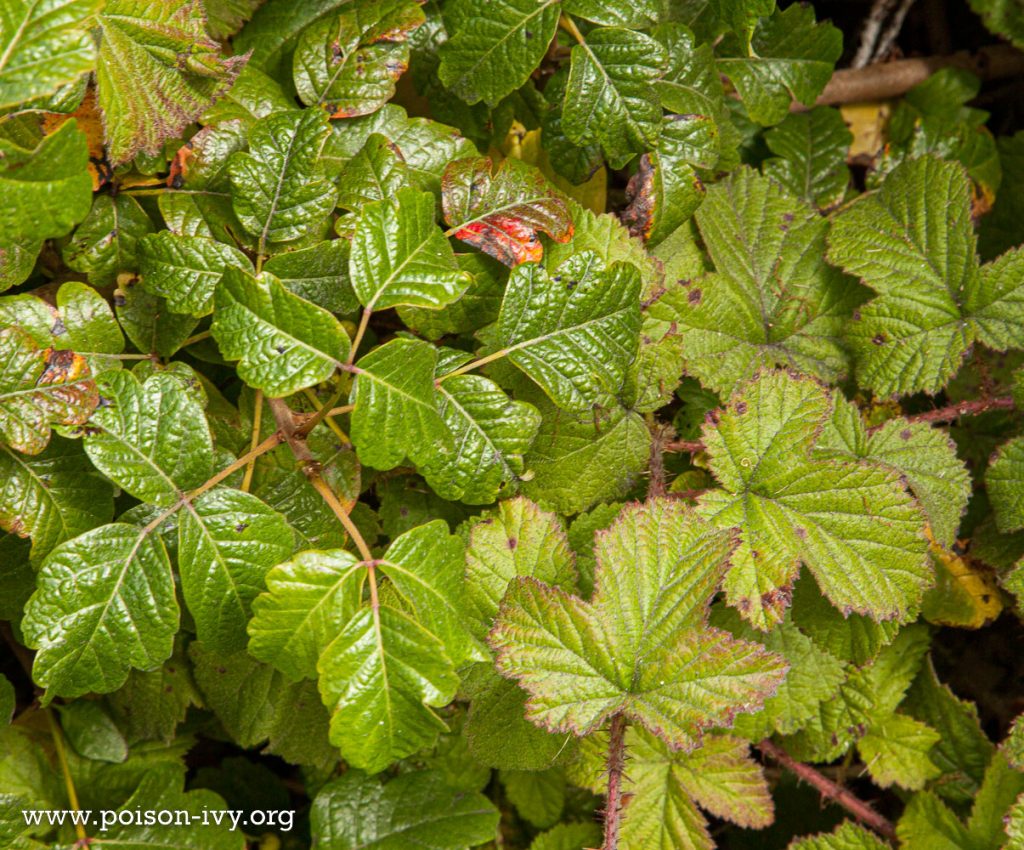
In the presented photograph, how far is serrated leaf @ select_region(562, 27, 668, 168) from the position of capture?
57.4 inches

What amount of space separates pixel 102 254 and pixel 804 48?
1.45 meters

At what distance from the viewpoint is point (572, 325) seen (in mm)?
1364

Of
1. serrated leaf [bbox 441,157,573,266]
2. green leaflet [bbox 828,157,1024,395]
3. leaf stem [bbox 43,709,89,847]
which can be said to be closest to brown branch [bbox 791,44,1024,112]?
green leaflet [bbox 828,157,1024,395]

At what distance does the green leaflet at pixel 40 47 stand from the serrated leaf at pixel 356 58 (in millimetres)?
495

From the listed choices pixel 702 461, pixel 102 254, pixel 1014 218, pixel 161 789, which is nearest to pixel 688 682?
pixel 702 461

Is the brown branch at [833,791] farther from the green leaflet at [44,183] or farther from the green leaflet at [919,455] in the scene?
the green leaflet at [44,183]

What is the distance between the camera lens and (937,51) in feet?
7.59

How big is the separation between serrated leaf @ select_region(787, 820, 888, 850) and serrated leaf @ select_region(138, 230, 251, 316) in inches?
61.5

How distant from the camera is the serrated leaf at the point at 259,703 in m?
1.60

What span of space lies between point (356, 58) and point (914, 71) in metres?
1.59

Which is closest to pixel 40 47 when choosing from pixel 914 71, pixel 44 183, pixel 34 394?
pixel 44 183

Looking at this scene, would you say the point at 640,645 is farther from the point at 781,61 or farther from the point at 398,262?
the point at 781,61

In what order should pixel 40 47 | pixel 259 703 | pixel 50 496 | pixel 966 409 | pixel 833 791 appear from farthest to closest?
pixel 833 791 → pixel 966 409 → pixel 259 703 → pixel 50 496 → pixel 40 47

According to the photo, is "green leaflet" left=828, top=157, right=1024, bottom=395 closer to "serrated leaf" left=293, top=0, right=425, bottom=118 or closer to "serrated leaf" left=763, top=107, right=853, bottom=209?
"serrated leaf" left=763, top=107, right=853, bottom=209
